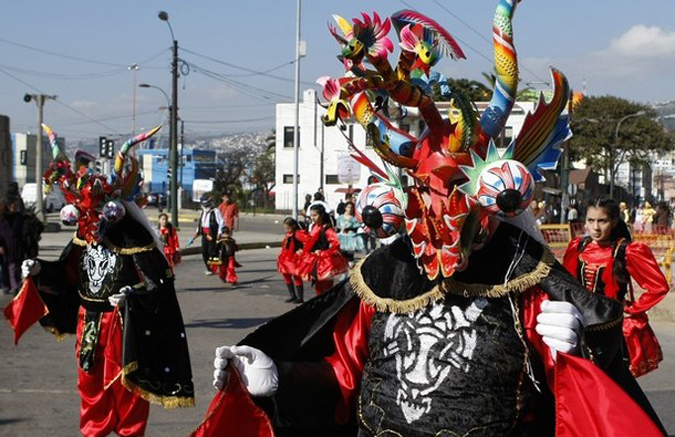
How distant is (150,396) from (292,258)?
810 centimetres

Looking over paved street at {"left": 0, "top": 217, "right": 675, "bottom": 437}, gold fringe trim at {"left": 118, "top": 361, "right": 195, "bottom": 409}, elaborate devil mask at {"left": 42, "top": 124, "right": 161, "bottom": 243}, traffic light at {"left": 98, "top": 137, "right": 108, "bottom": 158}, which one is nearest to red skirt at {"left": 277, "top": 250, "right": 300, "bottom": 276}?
paved street at {"left": 0, "top": 217, "right": 675, "bottom": 437}

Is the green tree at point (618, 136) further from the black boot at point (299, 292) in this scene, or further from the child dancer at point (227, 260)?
the black boot at point (299, 292)

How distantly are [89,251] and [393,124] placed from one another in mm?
3574

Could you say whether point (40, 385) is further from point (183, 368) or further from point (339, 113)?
point (339, 113)

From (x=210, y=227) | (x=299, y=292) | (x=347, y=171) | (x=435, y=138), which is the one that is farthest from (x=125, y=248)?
(x=347, y=171)

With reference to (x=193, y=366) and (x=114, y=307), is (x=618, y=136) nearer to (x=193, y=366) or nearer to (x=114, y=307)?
(x=193, y=366)

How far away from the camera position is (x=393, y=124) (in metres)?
3.67

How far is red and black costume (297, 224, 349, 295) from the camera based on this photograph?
13016mm

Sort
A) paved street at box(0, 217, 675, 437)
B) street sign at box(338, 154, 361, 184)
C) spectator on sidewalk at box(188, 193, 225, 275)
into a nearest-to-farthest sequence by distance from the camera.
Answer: paved street at box(0, 217, 675, 437) < spectator on sidewalk at box(188, 193, 225, 275) < street sign at box(338, 154, 361, 184)

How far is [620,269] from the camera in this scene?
6195 mm

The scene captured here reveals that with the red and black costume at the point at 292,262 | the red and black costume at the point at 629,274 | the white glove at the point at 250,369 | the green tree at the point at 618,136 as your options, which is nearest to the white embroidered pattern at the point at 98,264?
the red and black costume at the point at 629,274

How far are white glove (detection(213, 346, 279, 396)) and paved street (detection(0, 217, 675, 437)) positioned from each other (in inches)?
144

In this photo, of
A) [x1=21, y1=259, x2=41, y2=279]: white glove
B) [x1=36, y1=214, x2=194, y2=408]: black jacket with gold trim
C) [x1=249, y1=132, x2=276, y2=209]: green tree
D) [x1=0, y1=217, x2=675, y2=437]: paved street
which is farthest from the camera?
[x1=249, y1=132, x2=276, y2=209]: green tree

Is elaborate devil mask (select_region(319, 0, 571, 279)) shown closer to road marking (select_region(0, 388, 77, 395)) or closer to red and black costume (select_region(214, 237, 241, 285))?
road marking (select_region(0, 388, 77, 395))
